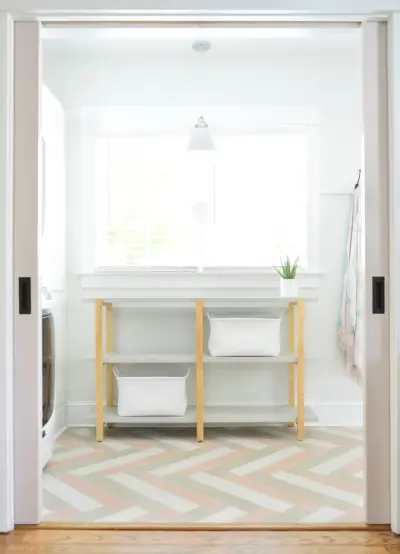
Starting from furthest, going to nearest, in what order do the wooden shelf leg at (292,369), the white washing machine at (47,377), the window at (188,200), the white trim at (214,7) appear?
the window at (188,200)
the wooden shelf leg at (292,369)
the white washing machine at (47,377)
the white trim at (214,7)

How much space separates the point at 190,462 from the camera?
10.8 feet

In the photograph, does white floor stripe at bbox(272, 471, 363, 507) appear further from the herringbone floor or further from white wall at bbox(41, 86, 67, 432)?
white wall at bbox(41, 86, 67, 432)

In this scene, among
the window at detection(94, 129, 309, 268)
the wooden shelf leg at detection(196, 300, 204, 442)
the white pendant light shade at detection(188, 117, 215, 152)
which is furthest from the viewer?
the window at detection(94, 129, 309, 268)

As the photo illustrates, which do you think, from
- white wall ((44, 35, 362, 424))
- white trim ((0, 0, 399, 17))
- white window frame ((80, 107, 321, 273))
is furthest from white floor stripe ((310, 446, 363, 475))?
white trim ((0, 0, 399, 17))

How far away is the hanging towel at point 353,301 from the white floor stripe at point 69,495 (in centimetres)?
180

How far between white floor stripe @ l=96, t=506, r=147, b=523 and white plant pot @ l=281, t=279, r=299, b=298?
1.70 m

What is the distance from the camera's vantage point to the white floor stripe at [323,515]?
8.02ft

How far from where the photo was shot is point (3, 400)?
229 cm

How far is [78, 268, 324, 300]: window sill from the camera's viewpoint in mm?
4090

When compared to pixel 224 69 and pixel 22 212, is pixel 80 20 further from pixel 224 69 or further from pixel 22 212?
pixel 224 69

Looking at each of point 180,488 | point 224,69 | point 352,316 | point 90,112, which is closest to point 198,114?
point 224,69

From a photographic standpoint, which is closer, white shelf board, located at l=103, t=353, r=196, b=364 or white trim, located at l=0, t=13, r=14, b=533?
white trim, located at l=0, t=13, r=14, b=533

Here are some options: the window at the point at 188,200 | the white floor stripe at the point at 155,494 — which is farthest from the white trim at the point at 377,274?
the window at the point at 188,200

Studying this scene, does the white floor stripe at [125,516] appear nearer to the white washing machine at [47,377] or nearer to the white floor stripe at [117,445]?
the white washing machine at [47,377]
